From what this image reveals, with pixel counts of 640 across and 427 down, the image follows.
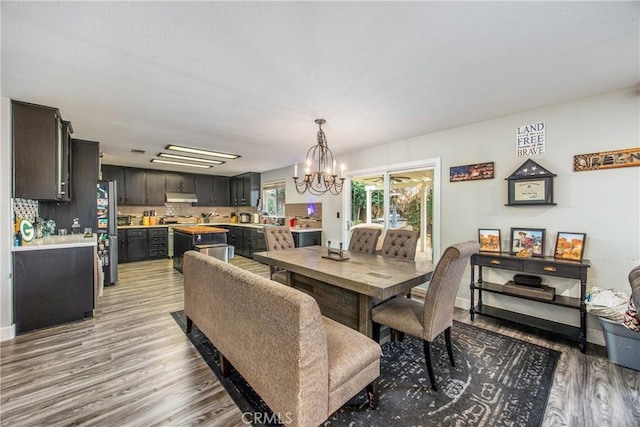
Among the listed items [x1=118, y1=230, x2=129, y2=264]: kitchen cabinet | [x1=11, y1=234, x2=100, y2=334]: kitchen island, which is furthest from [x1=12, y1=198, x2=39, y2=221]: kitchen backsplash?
[x1=118, y1=230, x2=129, y2=264]: kitchen cabinet

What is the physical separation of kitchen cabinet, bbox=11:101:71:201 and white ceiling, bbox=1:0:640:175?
0.16 m

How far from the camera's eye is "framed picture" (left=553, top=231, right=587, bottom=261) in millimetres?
2620

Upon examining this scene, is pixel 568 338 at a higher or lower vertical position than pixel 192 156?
lower

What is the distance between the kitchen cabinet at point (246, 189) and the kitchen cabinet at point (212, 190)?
0.29 metres

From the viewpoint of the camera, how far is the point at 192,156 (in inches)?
208

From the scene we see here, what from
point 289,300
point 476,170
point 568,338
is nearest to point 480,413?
point 289,300

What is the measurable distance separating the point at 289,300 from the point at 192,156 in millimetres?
4947

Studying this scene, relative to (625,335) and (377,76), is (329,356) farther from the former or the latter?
(625,335)

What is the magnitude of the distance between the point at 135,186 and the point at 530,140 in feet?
26.6

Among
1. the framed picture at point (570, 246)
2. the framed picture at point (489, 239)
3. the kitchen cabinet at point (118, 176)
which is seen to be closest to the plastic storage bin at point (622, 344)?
the framed picture at point (570, 246)

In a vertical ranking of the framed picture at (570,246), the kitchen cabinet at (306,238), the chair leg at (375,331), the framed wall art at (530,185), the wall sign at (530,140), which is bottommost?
the chair leg at (375,331)

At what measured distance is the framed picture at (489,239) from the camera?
316 cm

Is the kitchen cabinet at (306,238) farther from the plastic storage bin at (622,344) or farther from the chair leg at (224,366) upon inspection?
the plastic storage bin at (622,344)

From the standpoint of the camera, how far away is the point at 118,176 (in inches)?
257
